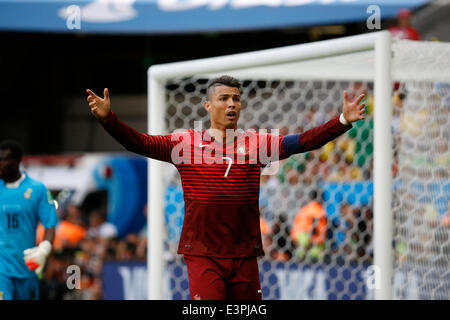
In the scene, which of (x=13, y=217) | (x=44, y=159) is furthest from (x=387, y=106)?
(x=44, y=159)

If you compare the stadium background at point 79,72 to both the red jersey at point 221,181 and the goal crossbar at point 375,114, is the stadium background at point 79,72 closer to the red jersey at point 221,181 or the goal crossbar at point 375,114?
the goal crossbar at point 375,114

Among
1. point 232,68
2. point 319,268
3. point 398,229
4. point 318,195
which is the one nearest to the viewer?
point 232,68

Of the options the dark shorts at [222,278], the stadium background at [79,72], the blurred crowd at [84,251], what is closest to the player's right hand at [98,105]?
the dark shorts at [222,278]

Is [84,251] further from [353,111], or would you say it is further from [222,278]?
[353,111]

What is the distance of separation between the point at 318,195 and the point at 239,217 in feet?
14.7

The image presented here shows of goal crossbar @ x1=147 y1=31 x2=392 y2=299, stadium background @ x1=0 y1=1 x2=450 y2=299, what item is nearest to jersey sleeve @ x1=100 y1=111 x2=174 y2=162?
goal crossbar @ x1=147 y1=31 x2=392 y2=299

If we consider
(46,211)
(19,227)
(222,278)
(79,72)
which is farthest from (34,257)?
(79,72)

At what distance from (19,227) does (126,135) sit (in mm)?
2149

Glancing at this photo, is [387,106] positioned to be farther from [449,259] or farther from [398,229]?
[449,259]

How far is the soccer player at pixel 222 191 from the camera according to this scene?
3465 mm

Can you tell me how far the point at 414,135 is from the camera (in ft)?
20.2

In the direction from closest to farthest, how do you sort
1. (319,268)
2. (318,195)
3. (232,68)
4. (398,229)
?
(232,68) → (398,229) → (319,268) → (318,195)

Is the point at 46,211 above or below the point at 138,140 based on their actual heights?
below

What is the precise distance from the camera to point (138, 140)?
3.38 meters
